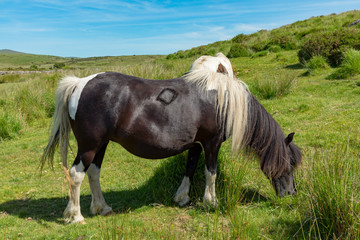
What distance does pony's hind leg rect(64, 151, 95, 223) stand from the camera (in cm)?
362

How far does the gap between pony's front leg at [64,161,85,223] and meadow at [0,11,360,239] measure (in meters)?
0.14

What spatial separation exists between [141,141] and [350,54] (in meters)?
9.35

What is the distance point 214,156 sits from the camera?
398 cm

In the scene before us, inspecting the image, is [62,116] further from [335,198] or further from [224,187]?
[335,198]

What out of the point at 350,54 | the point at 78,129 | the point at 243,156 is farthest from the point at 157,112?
the point at 350,54

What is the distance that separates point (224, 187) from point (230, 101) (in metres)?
1.19

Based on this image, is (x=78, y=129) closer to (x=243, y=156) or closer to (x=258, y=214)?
(x=243, y=156)

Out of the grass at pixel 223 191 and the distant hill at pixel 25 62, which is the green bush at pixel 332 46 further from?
the distant hill at pixel 25 62

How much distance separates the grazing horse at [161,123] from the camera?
3.58 meters

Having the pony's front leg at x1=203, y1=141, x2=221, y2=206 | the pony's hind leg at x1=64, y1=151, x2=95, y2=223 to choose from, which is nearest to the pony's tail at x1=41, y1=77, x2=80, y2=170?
the pony's hind leg at x1=64, y1=151, x2=95, y2=223

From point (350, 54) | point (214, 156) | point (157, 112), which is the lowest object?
point (214, 156)

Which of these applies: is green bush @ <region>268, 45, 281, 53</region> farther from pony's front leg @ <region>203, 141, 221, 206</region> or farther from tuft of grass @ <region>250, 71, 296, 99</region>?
pony's front leg @ <region>203, 141, 221, 206</region>

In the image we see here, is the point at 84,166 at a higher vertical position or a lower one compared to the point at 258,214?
higher

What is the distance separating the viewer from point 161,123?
3619mm
